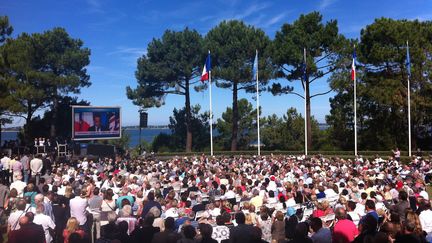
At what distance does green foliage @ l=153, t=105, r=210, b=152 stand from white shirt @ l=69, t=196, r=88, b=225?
131 ft

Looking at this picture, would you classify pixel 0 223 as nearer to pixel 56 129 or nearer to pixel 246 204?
pixel 246 204

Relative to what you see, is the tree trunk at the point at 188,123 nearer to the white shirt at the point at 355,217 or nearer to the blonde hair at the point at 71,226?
the white shirt at the point at 355,217

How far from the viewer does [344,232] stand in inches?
268

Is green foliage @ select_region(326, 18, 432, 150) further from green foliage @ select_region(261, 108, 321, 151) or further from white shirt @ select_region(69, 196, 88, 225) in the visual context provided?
white shirt @ select_region(69, 196, 88, 225)

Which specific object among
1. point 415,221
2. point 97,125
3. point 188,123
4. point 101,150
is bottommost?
point 415,221

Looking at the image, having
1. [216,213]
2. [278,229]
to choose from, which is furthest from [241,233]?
[216,213]

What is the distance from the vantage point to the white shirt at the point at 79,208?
8789mm

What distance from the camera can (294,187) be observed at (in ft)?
40.5

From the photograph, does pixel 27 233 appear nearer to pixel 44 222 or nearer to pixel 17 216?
pixel 44 222

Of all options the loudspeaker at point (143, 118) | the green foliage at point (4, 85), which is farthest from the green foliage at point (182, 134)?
the green foliage at point (4, 85)

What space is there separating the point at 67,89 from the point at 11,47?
19.8 feet

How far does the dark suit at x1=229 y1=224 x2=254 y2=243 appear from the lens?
22.2 ft

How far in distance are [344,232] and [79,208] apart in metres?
5.24

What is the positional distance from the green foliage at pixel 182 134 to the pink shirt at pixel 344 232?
138 feet
